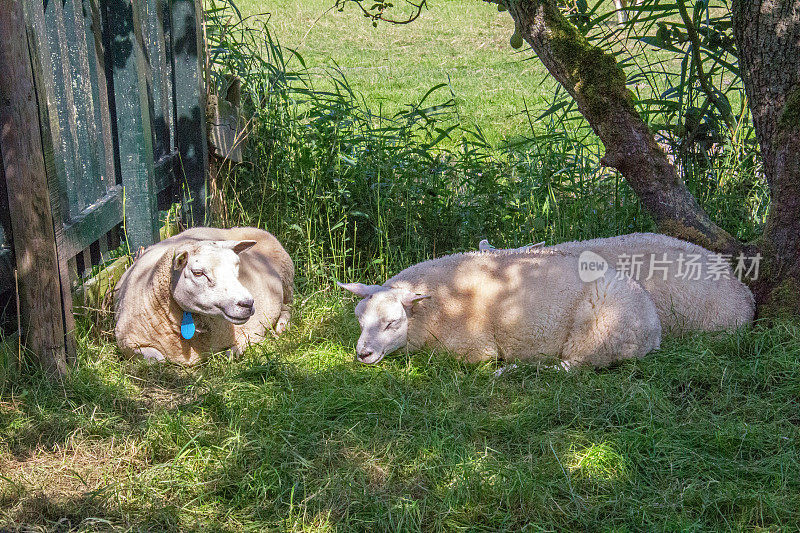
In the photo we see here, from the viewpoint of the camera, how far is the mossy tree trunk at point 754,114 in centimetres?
447

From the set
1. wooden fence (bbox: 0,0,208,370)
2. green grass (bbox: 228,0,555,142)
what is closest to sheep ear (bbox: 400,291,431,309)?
wooden fence (bbox: 0,0,208,370)

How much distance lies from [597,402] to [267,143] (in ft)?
11.0

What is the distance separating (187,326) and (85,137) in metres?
1.32

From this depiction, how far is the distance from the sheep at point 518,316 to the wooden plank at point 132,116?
65.4 inches

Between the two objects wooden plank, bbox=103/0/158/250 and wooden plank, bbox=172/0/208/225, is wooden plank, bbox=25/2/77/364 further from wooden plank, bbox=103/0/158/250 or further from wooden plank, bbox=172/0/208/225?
wooden plank, bbox=172/0/208/225

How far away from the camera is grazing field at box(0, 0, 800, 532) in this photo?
10.0ft

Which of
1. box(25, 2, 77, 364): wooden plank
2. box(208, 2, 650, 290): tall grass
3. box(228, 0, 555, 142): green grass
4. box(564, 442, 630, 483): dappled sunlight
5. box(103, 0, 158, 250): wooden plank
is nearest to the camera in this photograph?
box(564, 442, 630, 483): dappled sunlight

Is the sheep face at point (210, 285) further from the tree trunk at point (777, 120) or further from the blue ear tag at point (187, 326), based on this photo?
the tree trunk at point (777, 120)

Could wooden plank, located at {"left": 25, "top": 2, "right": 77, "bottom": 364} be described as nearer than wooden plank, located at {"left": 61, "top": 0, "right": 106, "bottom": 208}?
Yes

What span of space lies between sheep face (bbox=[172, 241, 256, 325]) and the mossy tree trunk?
2.46m

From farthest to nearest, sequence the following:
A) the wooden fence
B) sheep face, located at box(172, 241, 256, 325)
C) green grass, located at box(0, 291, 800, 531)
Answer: sheep face, located at box(172, 241, 256, 325), the wooden fence, green grass, located at box(0, 291, 800, 531)

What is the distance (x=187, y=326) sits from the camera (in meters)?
4.29

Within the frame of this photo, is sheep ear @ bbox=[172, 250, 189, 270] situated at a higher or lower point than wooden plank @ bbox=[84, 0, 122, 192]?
lower

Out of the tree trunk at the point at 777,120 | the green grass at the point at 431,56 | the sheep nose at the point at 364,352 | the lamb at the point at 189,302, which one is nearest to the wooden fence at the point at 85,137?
the lamb at the point at 189,302
